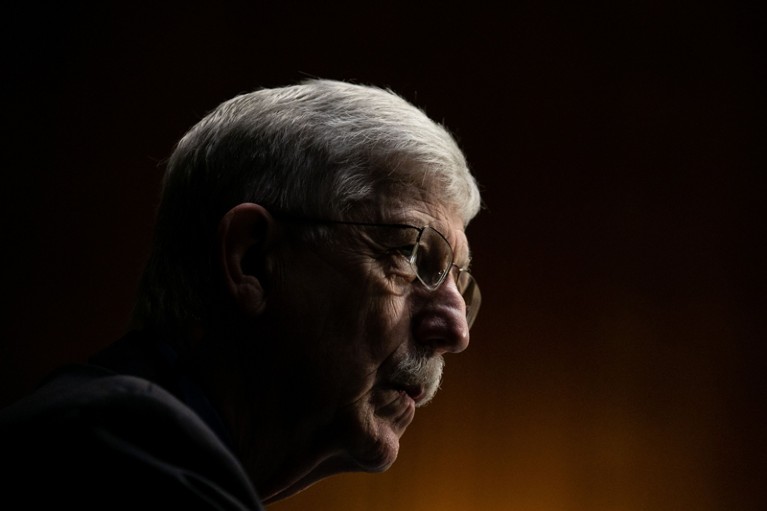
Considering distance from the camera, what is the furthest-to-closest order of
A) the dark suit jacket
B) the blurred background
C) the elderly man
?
the blurred background → the elderly man → the dark suit jacket

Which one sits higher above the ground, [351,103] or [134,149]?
[351,103]

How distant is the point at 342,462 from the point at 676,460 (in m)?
1.11

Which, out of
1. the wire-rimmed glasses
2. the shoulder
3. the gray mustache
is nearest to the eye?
the wire-rimmed glasses

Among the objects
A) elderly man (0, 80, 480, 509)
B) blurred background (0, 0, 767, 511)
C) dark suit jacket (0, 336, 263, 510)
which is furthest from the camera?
blurred background (0, 0, 767, 511)

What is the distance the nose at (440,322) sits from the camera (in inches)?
55.6

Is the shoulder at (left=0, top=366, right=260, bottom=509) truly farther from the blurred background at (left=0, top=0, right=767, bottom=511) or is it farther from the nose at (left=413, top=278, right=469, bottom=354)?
the blurred background at (left=0, top=0, right=767, bottom=511)

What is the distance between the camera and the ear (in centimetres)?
136

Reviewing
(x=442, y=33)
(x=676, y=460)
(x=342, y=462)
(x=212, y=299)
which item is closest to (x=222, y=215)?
(x=212, y=299)

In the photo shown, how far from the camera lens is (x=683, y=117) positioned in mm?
2336

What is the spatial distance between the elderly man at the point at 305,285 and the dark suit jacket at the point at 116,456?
0.32 metres

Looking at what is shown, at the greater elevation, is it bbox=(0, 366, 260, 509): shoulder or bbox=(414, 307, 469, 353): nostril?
bbox=(0, 366, 260, 509): shoulder

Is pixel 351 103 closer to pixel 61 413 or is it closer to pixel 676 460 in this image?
pixel 61 413

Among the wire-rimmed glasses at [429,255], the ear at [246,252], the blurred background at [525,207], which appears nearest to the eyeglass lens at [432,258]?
the wire-rimmed glasses at [429,255]

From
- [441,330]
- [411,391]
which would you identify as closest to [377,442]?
[411,391]
